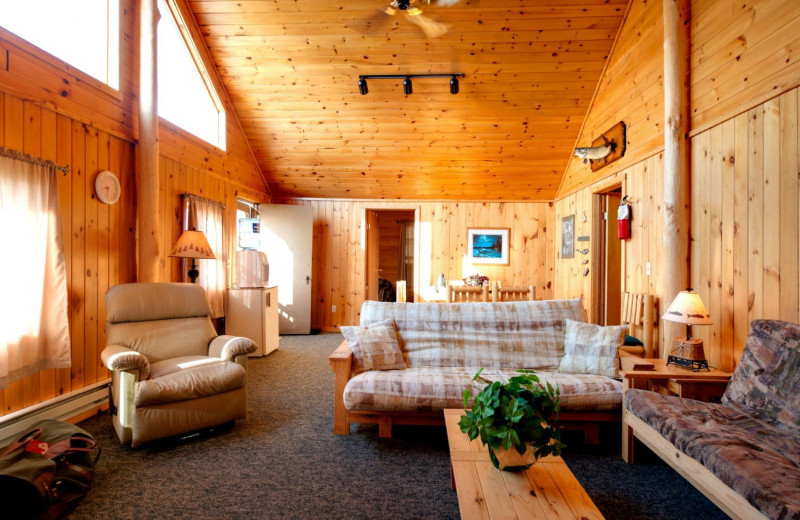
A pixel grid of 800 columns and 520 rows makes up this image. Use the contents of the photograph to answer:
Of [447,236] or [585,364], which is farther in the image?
[447,236]

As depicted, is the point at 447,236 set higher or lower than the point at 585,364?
higher

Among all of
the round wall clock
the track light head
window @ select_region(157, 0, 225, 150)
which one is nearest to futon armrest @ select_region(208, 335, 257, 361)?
the round wall clock

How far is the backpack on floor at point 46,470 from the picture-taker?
1.64m

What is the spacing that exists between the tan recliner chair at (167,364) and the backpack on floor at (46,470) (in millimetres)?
280

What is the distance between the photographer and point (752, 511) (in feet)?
4.50

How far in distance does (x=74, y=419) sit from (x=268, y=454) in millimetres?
1538

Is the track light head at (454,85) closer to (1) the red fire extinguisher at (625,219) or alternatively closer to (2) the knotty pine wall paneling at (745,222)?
(1) the red fire extinguisher at (625,219)

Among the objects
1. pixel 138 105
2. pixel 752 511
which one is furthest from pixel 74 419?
pixel 752 511

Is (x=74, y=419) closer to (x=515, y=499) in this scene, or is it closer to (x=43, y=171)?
(x=43, y=171)

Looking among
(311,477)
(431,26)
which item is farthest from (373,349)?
(431,26)

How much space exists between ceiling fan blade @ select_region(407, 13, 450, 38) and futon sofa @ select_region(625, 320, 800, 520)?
359cm

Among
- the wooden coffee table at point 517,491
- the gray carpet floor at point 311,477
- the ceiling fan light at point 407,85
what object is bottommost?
the gray carpet floor at point 311,477

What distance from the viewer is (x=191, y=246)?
11.6 feet

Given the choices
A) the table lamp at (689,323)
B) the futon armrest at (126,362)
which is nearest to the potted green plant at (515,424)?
the table lamp at (689,323)
